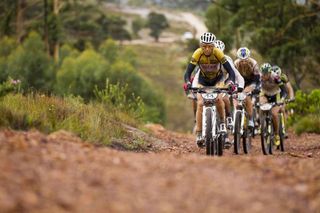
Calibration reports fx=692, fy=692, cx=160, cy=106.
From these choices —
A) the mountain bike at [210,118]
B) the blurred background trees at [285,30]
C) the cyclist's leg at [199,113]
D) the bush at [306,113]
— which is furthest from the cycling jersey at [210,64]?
the blurred background trees at [285,30]

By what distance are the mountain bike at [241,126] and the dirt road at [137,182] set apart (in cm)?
484

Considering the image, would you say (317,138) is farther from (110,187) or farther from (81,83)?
(81,83)

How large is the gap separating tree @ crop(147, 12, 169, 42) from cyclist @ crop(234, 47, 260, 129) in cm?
9732

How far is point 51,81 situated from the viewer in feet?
149

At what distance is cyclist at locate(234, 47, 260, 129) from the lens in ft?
44.0

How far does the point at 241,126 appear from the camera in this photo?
12.8 metres

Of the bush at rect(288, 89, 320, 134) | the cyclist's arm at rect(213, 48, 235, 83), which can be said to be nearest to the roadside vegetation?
the cyclist's arm at rect(213, 48, 235, 83)

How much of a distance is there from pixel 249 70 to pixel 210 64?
2504 mm

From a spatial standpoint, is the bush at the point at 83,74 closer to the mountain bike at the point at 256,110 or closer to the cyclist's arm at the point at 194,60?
the mountain bike at the point at 256,110

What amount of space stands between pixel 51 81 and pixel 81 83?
2.06 meters

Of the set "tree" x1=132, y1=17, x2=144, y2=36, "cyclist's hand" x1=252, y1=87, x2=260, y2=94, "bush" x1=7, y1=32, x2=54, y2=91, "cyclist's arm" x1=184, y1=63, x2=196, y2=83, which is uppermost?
"tree" x1=132, y1=17, x2=144, y2=36

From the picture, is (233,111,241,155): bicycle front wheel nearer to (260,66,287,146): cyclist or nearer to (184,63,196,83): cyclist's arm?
(184,63,196,83): cyclist's arm

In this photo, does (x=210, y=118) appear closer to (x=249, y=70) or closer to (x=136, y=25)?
(x=249, y=70)

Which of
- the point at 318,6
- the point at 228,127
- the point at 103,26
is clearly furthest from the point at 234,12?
the point at 103,26
